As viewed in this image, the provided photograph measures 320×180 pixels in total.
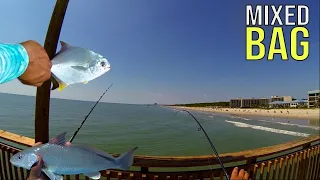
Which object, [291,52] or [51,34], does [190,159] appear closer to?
[51,34]

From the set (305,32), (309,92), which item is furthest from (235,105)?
(305,32)

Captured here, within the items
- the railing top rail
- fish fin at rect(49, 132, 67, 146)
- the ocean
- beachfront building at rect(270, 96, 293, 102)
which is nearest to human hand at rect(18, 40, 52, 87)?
fish fin at rect(49, 132, 67, 146)

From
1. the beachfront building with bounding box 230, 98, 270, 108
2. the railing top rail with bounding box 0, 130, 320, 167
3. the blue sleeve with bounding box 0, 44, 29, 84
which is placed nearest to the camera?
the blue sleeve with bounding box 0, 44, 29, 84

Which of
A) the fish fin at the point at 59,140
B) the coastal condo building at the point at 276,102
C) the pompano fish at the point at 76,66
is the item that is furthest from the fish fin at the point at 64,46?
the coastal condo building at the point at 276,102

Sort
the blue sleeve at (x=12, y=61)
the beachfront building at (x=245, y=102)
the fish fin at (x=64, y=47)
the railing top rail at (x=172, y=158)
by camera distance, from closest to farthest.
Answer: the blue sleeve at (x=12, y=61) < the fish fin at (x=64, y=47) < the railing top rail at (x=172, y=158) < the beachfront building at (x=245, y=102)

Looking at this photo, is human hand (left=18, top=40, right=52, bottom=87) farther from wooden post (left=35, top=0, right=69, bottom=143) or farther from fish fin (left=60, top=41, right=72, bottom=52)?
wooden post (left=35, top=0, right=69, bottom=143)

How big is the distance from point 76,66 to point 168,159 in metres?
1.78

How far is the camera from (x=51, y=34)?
90 centimetres

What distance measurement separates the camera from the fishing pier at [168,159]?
36.6 inches

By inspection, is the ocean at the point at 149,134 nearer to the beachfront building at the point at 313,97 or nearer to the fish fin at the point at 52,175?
the fish fin at the point at 52,175

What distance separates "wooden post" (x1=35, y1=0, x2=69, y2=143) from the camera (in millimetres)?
900

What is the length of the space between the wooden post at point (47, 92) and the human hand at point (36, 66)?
0.46m

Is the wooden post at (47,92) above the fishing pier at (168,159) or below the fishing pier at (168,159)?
above

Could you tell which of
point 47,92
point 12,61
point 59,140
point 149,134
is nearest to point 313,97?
point 149,134
